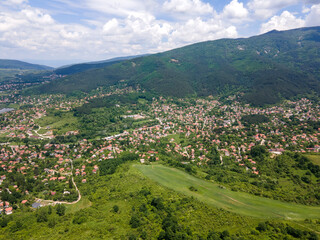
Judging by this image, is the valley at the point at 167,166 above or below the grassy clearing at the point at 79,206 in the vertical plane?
above

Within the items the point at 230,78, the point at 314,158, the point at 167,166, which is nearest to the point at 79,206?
the point at 167,166

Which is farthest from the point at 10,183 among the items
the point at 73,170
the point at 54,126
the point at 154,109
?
the point at 154,109

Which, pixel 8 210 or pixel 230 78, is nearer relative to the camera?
pixel 8 210

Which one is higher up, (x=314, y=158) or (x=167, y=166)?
(x=314, y=158)

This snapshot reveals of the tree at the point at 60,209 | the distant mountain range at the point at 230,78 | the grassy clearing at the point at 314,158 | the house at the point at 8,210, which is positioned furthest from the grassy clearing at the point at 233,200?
the distant mountain range at the point at 230,78

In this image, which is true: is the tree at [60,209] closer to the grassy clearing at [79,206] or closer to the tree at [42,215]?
the grassy clearing at [79,206]

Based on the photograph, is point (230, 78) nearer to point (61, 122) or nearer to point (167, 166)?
point (167, 166)

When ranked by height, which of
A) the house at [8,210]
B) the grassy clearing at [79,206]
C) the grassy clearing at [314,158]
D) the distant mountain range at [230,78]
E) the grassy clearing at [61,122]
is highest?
the distant mountain range at [230,78]

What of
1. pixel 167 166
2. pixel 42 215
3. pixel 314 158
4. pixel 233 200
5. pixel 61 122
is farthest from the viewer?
pixel 61 122
